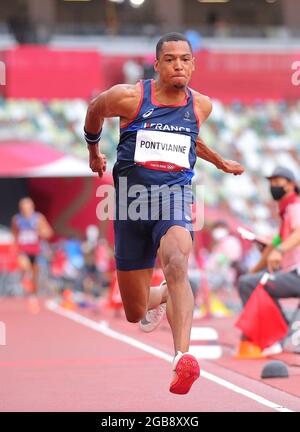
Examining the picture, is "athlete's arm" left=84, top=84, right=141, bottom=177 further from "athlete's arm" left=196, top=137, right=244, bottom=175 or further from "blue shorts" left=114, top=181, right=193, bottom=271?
"athlete's arm" left=196, top=137, right=244, bottom=175

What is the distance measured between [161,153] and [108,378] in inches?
101

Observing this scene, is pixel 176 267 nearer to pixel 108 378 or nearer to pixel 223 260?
pixel 108 378

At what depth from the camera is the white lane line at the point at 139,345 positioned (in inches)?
293

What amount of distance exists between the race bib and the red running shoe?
4.12 ft

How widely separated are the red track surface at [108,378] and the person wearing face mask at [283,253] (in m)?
0.62

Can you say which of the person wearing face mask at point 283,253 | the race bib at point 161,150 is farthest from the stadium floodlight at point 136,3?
the race bib at point 161,150

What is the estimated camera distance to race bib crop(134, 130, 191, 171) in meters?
6.88

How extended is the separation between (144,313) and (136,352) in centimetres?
358

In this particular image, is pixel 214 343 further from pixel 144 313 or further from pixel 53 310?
pixel 53 310

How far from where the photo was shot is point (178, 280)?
6.58m

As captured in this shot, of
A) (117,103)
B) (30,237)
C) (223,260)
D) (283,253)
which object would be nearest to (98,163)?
(117,103)

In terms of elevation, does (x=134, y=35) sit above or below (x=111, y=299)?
above
